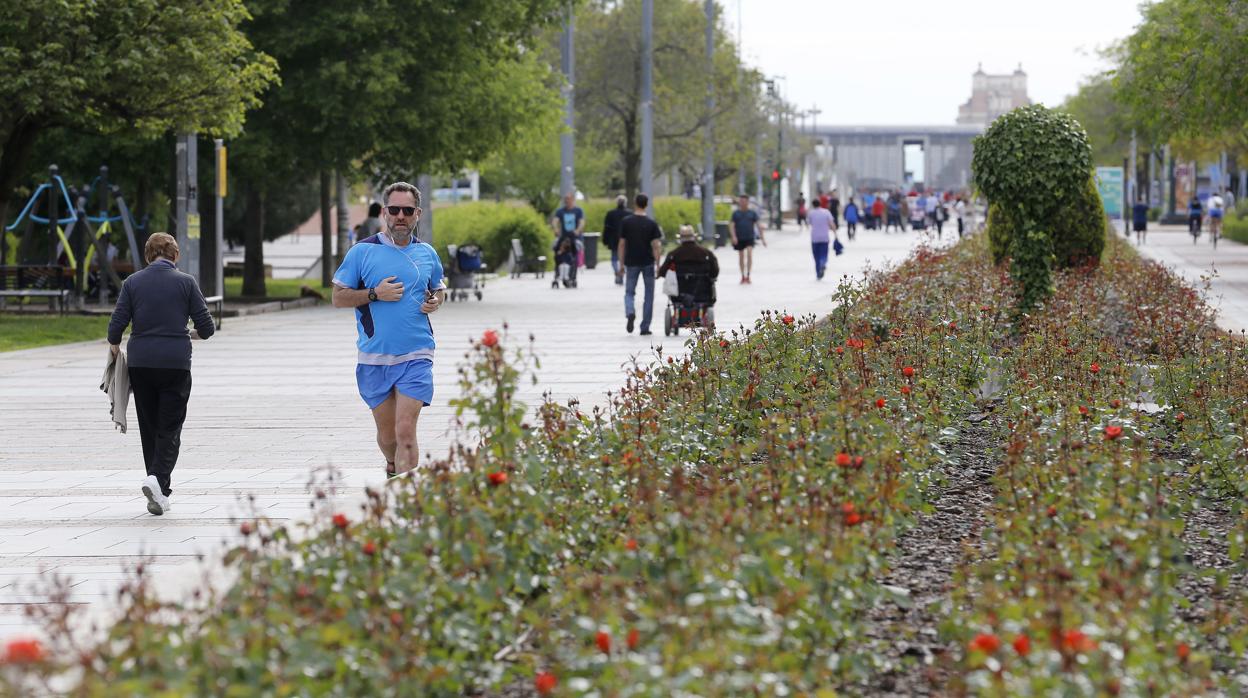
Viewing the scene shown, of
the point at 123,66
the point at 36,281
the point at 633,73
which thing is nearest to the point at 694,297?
the point at 123,66

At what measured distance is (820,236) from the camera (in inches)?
1428

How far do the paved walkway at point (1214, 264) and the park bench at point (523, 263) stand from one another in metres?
12.4

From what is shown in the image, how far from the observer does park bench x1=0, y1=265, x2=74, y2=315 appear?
26.3m

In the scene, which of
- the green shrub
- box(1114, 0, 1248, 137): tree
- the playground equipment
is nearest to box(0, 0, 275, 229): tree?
the playground equipment

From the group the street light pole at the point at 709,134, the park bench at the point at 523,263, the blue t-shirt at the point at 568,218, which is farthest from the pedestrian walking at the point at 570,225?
the street light pole at the point at 709,134

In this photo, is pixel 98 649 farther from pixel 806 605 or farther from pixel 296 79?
pixel 296 79

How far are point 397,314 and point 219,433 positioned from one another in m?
4.53

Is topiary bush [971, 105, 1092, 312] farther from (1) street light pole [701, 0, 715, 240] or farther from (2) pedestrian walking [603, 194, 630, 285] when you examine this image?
(1) street light pole [701, 0, 715, 240]

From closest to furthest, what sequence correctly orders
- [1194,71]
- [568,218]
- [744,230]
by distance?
1. [1194,71]
2. [568,218]
3. [744,230]

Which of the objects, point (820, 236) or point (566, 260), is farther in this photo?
point (820, 236)

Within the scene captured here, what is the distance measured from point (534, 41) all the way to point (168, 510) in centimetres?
2312

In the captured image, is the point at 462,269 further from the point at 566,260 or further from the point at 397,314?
the point at 397,314

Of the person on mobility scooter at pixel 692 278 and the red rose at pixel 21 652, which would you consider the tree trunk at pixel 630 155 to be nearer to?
the person on mobility scooter at pixel 692 278

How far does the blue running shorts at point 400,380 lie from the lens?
30.0ft
